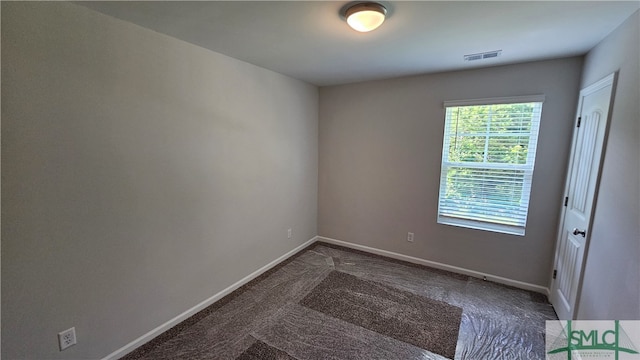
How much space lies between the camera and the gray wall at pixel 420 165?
2648mm

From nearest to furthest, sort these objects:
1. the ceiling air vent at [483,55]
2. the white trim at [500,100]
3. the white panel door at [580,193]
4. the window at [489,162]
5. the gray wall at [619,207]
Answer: the gray wall at [619,207] → the white panel door at [580,193] → the ceiling air vent at [483,55] → the white trim at [500,100] → the window at [489,162]

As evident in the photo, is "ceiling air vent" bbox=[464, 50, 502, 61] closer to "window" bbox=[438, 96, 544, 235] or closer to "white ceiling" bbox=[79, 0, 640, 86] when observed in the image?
"white ceiling" bbox=[79, 0, 640, 86]

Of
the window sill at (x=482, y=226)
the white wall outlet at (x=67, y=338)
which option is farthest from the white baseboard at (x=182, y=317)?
the window sill at (x=482, y=226)

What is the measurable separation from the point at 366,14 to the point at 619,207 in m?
1.91

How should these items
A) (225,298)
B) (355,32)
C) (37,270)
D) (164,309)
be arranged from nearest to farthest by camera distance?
1. (37,270)
2. (355,32)
3. (164,309)
4. (225,298)

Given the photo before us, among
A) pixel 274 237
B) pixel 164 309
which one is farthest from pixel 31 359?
pixel 274 237

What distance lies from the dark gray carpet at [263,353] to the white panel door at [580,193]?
2295 mm

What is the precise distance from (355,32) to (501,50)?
54.3 inches

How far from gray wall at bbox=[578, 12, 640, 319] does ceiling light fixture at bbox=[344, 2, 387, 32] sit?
152cm

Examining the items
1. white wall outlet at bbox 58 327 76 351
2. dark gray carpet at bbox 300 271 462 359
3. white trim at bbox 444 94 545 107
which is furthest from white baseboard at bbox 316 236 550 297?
white wall outlet at bbox 58 327 76 351

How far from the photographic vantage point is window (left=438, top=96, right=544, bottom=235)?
9.14 ft

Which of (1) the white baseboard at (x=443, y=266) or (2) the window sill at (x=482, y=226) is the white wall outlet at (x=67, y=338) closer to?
(1) the white baseboard at (x=443, y=266)

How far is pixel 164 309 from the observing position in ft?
7.30

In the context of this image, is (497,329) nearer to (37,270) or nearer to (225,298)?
(225,298)
